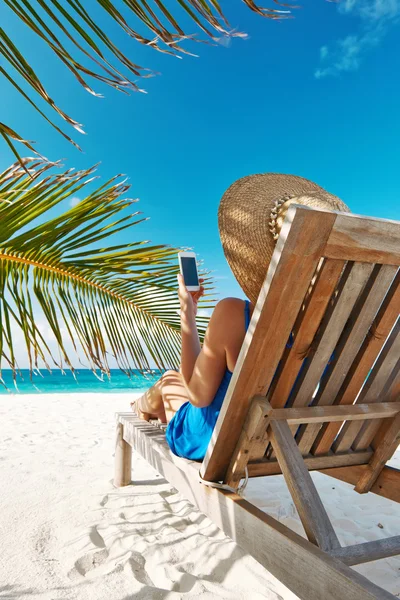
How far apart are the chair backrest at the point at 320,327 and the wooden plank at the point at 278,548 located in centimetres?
11

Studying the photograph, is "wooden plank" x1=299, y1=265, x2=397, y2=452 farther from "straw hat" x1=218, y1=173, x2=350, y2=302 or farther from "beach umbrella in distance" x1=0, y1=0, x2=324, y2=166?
"beach umbrella in distance" x1=0, y1=0, x2=324, y2=166

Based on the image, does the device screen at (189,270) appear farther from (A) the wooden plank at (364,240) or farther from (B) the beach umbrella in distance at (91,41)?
(B) the beach umbrella in distance at (91,41)

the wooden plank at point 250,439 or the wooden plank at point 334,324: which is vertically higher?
Answer: the wooden plank at point 334,324

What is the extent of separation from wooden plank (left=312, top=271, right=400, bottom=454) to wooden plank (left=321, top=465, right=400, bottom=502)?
8.5 inches

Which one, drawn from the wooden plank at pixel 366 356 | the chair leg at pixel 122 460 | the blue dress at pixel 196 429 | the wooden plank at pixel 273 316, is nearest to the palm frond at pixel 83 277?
the chair leg at pixel 122 460

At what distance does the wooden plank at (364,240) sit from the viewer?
3.62ft

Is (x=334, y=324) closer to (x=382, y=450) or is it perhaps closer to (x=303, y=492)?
(x=303, y=492)

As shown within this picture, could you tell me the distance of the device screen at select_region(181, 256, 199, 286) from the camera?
5.91ft

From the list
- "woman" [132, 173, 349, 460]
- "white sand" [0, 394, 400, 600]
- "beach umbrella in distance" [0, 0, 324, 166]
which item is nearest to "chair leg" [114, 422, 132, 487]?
"white sand" [0, 394, 400, 600]

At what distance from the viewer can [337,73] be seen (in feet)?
80.5

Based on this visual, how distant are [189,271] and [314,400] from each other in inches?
28.4

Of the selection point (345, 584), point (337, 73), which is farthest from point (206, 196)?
point (345, 584)

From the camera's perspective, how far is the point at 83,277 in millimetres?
2551

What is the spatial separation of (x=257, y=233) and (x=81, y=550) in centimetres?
145
